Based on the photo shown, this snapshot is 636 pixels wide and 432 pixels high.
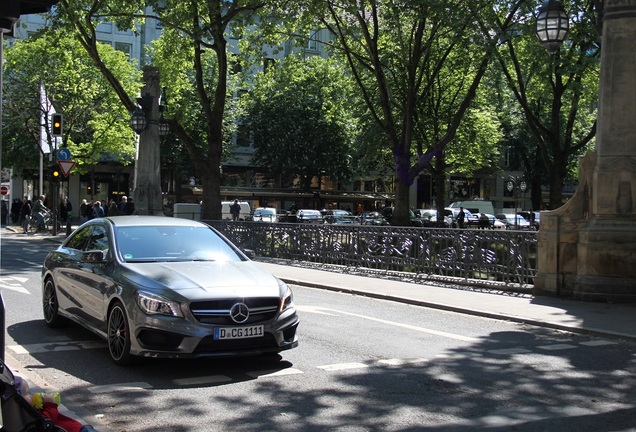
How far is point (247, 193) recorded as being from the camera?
63.0 metres

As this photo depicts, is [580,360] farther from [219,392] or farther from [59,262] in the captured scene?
[59,262]

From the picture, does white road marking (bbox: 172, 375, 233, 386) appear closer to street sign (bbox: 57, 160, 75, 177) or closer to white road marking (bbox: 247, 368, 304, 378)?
white road marking (bbox: 247, 368, 304, 378)

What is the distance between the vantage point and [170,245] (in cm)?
833

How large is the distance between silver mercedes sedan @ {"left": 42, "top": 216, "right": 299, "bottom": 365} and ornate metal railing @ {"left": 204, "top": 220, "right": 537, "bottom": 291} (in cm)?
785

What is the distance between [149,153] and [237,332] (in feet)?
62.9

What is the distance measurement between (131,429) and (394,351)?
396 cm

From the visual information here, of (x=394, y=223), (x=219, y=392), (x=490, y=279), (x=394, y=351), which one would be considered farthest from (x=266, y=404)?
(x=394, y=223)

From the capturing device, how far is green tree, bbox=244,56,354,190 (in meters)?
56.8

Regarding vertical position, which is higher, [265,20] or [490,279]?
[265,20]

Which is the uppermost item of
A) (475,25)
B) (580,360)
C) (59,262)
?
(475,25)

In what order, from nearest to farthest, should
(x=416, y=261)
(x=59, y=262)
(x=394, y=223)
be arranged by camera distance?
(x=59, y=262) < (x=416, y=261) < (x=394, y=223)

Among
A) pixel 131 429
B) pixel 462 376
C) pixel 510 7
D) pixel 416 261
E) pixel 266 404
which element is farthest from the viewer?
pixel 510 7

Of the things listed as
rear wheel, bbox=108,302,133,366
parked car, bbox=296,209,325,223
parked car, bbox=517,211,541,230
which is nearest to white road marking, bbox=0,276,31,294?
rear wheel, bbox=108,302,133,366

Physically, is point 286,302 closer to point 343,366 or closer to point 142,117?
point 343,366
